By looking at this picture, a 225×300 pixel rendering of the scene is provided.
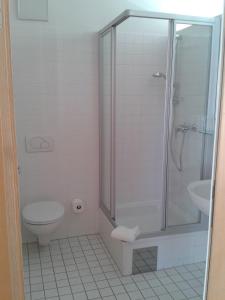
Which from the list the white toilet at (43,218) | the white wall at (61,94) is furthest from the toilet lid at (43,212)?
the white wall at (61,94)

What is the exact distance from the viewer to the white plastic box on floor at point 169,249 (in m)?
2.52

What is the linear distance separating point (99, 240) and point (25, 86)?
5.46 feet

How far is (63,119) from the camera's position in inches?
117

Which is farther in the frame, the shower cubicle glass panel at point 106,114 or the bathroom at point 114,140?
the shower cubicle glass panel at point 106,114

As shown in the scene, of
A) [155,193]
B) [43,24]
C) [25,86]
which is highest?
Answer: [43,24]

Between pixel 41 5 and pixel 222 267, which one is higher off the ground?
pixel 41 5

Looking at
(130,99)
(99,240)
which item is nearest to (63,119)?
(130,99)

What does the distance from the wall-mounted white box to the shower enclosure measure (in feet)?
1.77

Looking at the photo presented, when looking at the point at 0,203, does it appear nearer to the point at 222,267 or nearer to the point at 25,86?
the point at 222,267

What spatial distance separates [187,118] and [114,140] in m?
0.71

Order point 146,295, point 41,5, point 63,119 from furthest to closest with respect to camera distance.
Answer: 1. point 63,119
2. point 41,5
3. point 146,295

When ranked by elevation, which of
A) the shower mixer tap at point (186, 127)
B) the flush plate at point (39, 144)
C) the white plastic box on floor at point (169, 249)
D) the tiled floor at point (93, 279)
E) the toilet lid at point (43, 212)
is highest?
the shower mixer tap at point (186, 127)

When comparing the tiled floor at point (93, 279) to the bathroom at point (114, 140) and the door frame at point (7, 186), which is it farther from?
the door frame at point (7, 186)

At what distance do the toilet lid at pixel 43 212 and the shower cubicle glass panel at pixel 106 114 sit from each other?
49 cm
